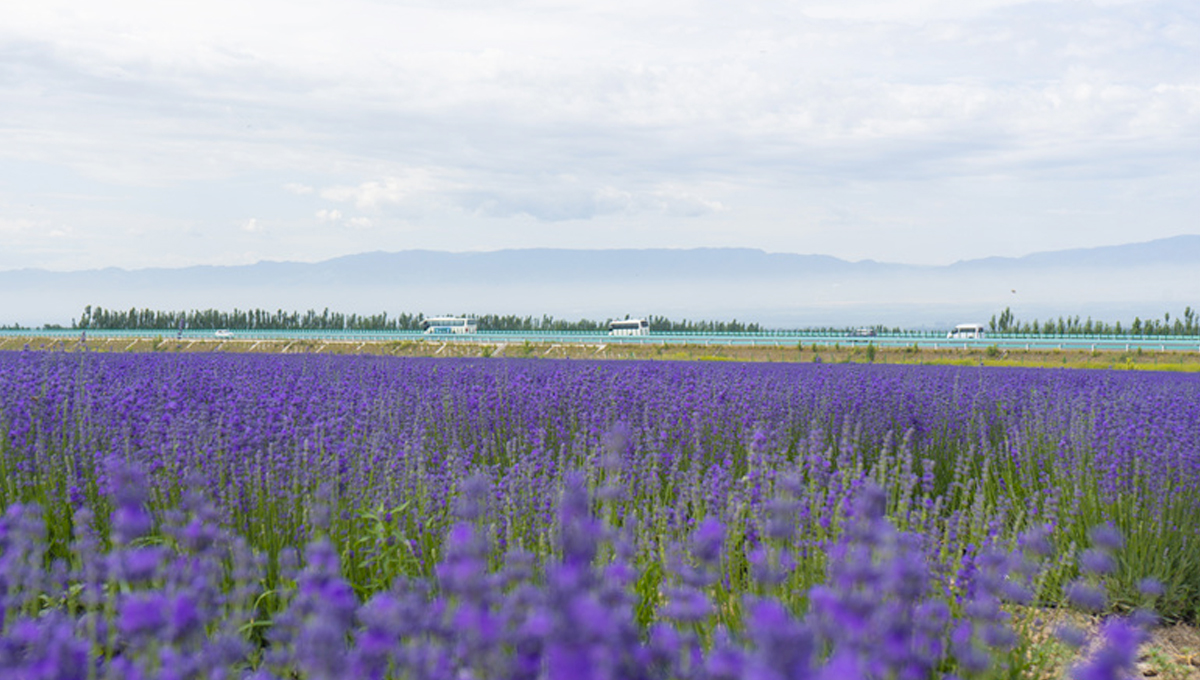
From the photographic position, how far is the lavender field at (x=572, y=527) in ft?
4.35

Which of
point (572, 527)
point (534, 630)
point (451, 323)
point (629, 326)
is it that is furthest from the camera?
point (451, 323)

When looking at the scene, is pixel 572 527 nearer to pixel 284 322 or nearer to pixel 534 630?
pixel 534 630

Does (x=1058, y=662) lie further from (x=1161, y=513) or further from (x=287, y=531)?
(x=287, y=531)

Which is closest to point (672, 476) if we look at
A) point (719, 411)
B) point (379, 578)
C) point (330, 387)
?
point (719, 411)

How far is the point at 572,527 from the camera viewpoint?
1196 millimetres

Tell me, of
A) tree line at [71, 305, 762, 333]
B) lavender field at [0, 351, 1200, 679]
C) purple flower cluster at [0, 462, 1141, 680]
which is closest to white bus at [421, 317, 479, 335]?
tree line at [71, 305, 762, 333]

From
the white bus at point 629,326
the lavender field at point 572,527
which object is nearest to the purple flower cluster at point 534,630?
the lavender field at point 572,527

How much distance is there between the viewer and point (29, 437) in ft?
18.4

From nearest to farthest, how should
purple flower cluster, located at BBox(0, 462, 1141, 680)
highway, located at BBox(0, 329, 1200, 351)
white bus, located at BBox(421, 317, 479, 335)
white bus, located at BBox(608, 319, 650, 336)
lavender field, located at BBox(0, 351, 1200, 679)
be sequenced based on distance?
purple flower cluster, located at BBox(0, 462, 1141, 680), lavender field, located at BBox(0, 351, 1200, 679), highway, located at BBox(0, 329, 1200, 351), white bus, located at BBox(608, 319, 650, 336), white bus, located at BBox(421, 317, 479, 335)

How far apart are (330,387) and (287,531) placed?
400 centimetres

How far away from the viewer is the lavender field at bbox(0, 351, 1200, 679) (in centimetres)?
133

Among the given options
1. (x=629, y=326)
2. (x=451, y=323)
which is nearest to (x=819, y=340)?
(x=629, y=326)

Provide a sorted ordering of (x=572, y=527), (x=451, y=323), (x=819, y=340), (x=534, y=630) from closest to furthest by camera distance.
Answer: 1. (x=534, y=630)
2. (x=572, y=527)
3. (x=819, y=340)
4. (x=451, y=323)

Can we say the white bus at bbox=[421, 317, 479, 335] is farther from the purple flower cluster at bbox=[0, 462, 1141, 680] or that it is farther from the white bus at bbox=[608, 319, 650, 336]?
the purple flower cluster at bbox=[0, 462, 1141, 680]
